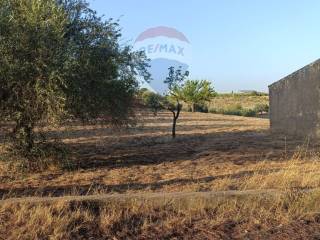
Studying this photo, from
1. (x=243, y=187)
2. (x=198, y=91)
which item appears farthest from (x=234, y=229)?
(x=198, y=91)

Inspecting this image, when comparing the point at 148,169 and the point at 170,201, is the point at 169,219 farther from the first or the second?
the point at 148,169

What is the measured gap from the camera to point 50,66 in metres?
11.7

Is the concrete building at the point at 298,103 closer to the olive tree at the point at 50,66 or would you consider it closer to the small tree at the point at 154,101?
the small tree at the point at 154,101

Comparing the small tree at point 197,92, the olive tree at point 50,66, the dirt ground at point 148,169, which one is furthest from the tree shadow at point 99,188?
the small tree at point 197,92

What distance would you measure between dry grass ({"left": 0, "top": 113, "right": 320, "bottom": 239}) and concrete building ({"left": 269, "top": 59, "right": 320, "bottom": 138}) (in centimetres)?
418

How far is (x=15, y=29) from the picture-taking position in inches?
464

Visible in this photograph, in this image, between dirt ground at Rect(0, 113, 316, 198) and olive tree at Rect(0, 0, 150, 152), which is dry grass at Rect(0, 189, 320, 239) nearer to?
dirt ground at Rect(0, 113, 316, 198)

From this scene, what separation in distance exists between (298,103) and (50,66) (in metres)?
14.3

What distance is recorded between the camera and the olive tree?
11.7 meters

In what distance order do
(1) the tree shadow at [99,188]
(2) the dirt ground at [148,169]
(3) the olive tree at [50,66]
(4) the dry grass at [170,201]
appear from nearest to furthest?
(4) the dry grass at [170,201] → (1) the tree shadow at [99,188] → (2) the dirt ground at [148,169] → (3) the olive tree at [50,66]

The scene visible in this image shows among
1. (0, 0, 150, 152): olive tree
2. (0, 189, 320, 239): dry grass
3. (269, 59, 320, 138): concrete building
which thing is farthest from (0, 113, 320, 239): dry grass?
(269, 59, 320, 138): concrete building

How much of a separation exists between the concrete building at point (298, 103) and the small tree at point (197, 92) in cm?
2937

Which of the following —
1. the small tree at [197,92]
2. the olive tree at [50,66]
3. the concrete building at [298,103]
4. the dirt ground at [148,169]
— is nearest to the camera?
the dirt ground at [148,169]

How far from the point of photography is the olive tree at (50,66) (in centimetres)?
1170
